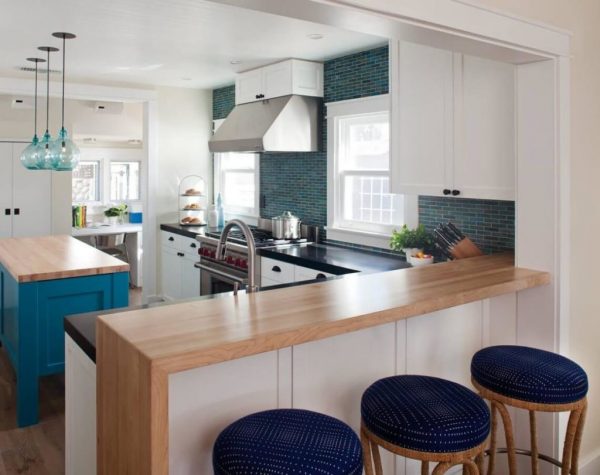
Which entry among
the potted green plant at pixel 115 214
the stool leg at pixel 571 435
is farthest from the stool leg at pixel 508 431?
the potted green plant at pixel 115 214

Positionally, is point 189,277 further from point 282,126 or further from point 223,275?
point 282,126

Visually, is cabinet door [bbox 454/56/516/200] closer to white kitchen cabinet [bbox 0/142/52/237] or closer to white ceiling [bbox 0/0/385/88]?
white ceiling [bbox 0/0/385/88]

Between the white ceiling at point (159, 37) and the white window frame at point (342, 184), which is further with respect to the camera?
the white window frame at point (342, 184)

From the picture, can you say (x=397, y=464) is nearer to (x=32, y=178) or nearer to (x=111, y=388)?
(x=111, y=388)

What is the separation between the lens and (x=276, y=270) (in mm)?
4176

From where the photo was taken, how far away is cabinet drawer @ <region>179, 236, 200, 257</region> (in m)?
5.40

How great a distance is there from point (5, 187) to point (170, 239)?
6.63ft

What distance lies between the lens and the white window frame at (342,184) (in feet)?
13.5

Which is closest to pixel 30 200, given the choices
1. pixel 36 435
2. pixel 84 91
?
Answer: pixel 84 91

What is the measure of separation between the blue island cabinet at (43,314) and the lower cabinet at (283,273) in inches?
42.2

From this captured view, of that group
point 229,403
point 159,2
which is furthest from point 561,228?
point 159,2

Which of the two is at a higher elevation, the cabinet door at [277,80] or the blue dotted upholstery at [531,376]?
the cabinet door at [277,80]

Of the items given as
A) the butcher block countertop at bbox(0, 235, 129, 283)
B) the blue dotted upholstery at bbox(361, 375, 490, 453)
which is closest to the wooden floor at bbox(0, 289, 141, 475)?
the butcher block countertop at bbox(0, 235, 129, 283)

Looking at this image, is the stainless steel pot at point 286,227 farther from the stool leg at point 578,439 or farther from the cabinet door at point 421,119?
the stool leg at point 578,439
